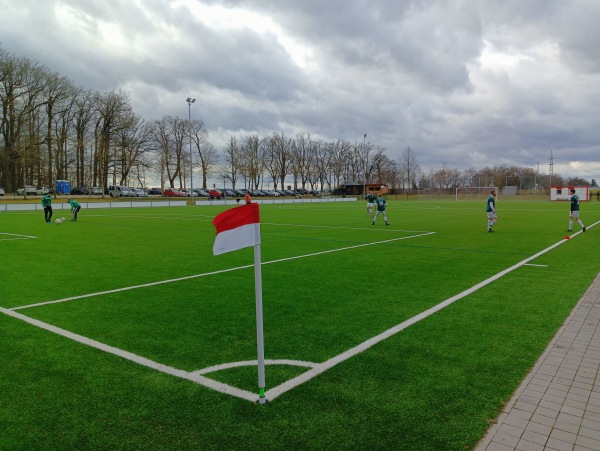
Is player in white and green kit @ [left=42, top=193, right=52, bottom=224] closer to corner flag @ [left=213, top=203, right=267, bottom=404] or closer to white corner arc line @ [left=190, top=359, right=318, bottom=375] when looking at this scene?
white corner arc line @ [left=190, top=359, right=318, bottom=375]

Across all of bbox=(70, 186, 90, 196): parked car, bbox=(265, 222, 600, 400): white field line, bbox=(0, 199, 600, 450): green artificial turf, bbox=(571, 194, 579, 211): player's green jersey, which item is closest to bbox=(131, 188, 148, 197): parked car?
bbox=(70, 186, 90, 196): parked car

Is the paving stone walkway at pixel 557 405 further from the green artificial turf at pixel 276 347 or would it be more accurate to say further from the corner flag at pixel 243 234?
the corner flag at pixel 243 234

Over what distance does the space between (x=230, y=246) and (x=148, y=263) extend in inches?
341

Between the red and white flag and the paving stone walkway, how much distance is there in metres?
2.56

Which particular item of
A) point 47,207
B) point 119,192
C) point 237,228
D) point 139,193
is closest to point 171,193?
point 139,193

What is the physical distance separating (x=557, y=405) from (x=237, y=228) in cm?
337

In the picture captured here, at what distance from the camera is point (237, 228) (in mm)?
4027

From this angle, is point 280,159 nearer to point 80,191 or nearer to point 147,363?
point 80,191

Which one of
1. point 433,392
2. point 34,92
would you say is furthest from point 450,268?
point 34,92

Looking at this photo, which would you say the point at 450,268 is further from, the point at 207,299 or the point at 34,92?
the point at 34,92

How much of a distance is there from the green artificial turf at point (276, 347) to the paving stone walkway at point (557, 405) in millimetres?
146

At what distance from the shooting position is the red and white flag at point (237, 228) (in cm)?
396

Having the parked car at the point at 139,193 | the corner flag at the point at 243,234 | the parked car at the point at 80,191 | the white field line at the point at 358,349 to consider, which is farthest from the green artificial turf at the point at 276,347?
the parked car at the point at 80,191

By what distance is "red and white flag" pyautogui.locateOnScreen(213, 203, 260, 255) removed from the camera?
3.96 m
